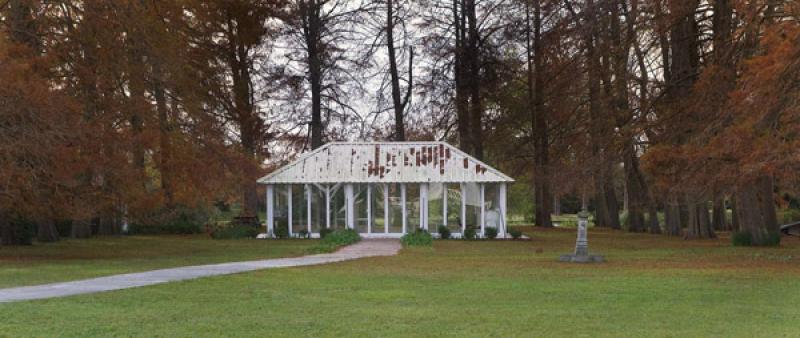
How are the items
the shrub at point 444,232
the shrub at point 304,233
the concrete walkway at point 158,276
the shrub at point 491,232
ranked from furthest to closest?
the shrub at point 304,233 < the shrub at point 444,232 < the shrub at point 491,232 < the concrete walkway at point 158,276

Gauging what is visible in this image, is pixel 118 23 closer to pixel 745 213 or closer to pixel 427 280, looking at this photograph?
pixel 427 280

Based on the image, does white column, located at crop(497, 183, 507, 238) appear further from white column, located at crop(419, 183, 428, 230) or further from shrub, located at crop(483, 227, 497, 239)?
white column, located at crop(419, 183, 428, 230)

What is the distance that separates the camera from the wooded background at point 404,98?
837 inches

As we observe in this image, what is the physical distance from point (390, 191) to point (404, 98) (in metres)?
9.73

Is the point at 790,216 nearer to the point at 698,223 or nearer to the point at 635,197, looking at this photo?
the point at 635,197

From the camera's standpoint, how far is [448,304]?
41.9 ft

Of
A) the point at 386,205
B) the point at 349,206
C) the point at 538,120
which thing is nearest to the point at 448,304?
the point at 386,205

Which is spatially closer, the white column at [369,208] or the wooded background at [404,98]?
the wooded background at [404,98]

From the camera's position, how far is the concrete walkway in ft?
46.4

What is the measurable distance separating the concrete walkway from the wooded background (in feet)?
15.7

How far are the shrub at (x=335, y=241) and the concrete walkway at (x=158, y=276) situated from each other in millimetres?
614

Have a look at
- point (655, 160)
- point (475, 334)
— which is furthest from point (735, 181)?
point (475, 334)

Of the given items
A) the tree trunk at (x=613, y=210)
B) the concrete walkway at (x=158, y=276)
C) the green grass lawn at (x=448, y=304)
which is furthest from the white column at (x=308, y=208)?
the tree trunk at (x=613, y=210)

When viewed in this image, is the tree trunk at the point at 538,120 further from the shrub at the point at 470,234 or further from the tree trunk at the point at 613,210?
the shrub at the point at 470,234
